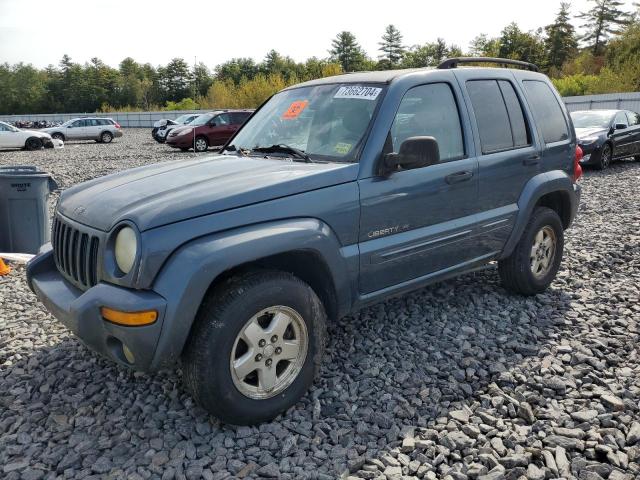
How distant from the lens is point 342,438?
2.96 meters

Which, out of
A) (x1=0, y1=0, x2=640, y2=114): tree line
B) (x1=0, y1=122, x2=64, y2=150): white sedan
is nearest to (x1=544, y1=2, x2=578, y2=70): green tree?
(x1=0, y1=0, x2=640, y2=114): tree line

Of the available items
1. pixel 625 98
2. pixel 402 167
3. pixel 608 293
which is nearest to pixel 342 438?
pixel 402 167

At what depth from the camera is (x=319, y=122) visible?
3.79 meters

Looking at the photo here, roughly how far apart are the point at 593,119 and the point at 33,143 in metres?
22.0

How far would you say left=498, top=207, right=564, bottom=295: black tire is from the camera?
466 centimetres

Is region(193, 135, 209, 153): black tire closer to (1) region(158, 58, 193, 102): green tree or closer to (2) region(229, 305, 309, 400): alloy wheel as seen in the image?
(2) region(229, 305, 309, 400): alloy wheel

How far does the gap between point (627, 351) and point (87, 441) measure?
11.5ft

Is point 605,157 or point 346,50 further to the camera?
point 346,50

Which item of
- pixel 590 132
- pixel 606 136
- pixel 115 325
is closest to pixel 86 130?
pixel 590 132

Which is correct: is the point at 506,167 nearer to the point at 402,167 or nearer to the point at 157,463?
the point at 402,167

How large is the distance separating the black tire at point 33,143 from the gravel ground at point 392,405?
22.4m

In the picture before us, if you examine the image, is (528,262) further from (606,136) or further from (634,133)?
(634,133)

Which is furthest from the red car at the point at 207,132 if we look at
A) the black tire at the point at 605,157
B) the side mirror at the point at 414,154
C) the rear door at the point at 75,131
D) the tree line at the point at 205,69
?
the tree line at the point at 205,69

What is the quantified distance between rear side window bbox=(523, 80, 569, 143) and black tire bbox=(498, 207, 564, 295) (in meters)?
0.66
